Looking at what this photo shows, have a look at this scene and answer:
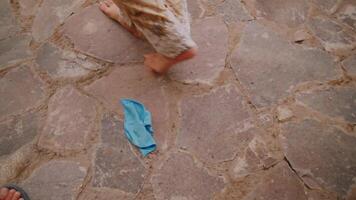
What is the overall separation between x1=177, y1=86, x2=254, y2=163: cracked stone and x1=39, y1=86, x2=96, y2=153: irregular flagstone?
530 mm

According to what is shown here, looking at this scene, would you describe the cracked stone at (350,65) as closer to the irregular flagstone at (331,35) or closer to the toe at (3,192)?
the irregular flagstone at (331,35)

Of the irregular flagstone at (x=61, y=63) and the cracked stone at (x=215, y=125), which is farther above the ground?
the irregular flagstone at (x=61, y=63)

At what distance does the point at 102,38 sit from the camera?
2.17 m

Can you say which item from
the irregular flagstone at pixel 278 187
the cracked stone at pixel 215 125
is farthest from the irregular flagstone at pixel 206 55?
the irregular flagstone at pixel 278 187

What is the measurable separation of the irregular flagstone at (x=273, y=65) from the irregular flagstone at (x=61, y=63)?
0.94m

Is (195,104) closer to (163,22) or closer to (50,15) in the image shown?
(163,22)

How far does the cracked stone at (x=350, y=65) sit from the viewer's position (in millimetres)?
1956

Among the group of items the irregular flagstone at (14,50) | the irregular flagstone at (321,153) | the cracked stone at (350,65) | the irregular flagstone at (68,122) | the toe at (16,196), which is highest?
the irregular flagstone at (14,50)

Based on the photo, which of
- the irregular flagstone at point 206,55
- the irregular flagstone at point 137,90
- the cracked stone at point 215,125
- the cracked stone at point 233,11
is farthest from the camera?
the cracked stone at point 233,11

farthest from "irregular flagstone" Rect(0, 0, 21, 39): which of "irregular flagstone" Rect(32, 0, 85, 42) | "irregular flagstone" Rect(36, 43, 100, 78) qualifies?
"irregular flagstone" Rect(36, 43, 100, 78)

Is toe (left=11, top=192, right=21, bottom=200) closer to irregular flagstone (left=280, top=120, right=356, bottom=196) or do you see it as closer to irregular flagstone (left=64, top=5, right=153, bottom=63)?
irregular flagstone (left=64, top=5, right=153, bottom=63)

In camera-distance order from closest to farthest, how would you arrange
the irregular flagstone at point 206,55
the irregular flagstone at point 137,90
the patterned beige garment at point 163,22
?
the patterned beige garment at point 163,22 < the irregular flagstone at point 137,90 < the irregular flagstone at point 206,55

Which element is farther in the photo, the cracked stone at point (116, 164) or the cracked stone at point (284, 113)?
the cracked stone at point (284, 113)

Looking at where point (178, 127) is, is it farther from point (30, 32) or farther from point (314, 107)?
point (30, 32)
